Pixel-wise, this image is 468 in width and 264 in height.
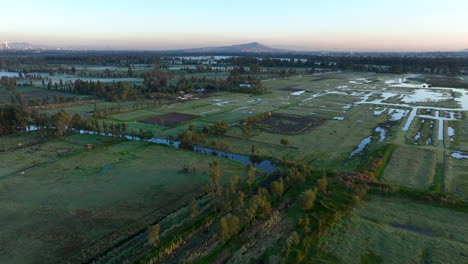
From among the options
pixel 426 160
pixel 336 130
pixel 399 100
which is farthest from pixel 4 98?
pixel 399 100

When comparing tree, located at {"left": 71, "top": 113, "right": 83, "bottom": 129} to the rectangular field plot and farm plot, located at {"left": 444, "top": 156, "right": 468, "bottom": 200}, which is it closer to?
the rectangular field plot

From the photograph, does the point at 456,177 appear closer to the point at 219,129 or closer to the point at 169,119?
the point at 219,129

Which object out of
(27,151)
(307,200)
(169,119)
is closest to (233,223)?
(307,200)

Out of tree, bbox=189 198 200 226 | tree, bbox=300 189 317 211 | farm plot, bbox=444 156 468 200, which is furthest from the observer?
farm plot, bbox=444 156 468 200

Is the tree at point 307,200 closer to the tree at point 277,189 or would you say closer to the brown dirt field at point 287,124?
the tree at point 277,189

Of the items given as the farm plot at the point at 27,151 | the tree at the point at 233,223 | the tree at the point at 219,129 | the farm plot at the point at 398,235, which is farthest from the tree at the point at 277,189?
the farm plot at the point at 27,151

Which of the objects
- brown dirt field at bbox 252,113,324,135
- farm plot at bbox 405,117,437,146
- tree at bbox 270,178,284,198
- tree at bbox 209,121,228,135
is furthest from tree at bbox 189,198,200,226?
farm plot at bbox 405,117,437,146

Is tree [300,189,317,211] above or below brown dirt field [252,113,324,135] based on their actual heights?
below
